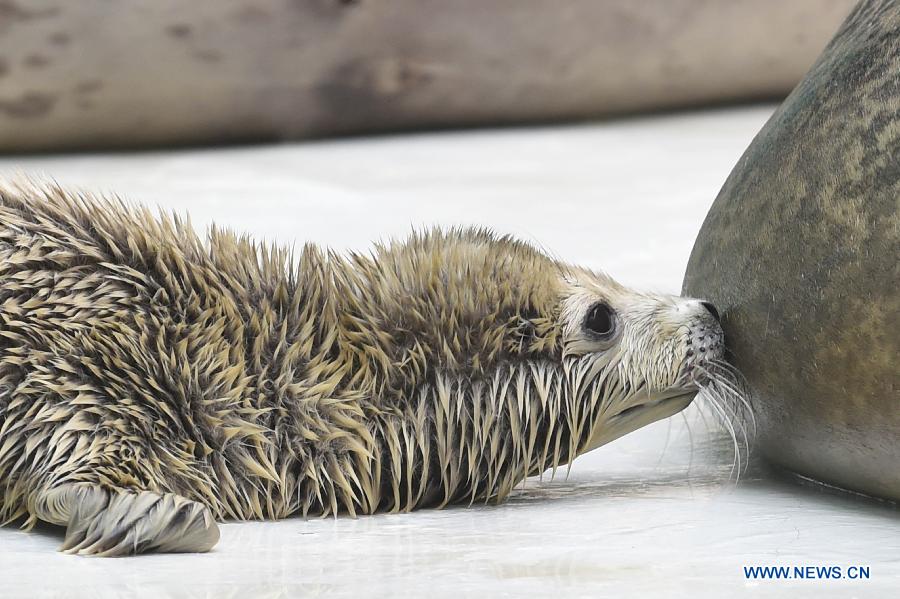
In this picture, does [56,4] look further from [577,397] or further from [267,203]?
[577,397]

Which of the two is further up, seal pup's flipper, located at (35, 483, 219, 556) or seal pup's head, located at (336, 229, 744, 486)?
seal pup's head, located at (336, 229, 744, 486)

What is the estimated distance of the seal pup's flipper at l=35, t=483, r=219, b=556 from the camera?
2820 millimetres

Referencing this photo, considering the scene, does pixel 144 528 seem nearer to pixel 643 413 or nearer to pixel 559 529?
pixel 559 529

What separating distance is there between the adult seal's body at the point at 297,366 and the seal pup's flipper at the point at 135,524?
0.04 feet

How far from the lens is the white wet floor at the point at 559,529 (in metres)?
2.55

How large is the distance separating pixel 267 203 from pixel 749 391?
12.5 feet

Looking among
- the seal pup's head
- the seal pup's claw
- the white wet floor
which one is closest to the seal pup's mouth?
the seal pup's head

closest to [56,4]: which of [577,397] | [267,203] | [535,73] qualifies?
[267,203]

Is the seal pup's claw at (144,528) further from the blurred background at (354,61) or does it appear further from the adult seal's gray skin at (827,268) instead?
the blurred background at (354,61)

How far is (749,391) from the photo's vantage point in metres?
3.65

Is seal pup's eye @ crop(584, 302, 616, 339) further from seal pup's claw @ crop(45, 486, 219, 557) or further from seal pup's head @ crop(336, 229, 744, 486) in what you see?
seal pup's claw @ crop(45, 486, 219, 557)

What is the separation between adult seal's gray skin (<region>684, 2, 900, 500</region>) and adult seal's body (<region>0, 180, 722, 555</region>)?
0.66 feet

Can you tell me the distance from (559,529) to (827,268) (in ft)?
3.13

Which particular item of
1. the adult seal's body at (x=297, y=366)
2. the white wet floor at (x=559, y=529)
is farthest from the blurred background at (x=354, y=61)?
the adult seal's body at (x=297, y=366)
